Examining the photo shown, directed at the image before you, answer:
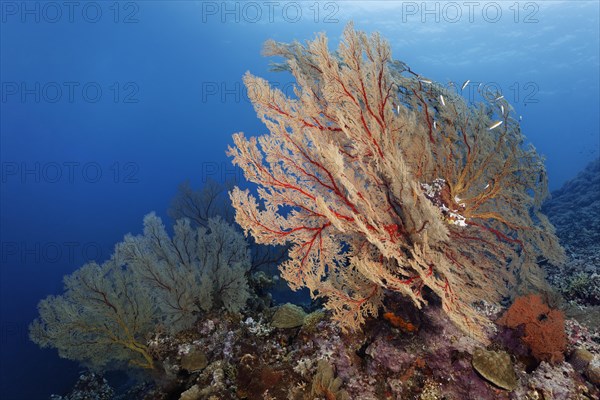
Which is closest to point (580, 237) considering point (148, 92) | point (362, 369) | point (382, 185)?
point (362, 369)

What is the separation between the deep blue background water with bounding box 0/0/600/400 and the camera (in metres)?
33.1

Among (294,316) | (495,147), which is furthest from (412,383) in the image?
(495,147)

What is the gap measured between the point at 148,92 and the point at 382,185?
94847 millimetres

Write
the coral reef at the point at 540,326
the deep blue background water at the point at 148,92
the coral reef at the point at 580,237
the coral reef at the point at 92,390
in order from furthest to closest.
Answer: the deep blue background water at the point at 148,92, the coral reef at the point at 92,390, the coral reef at the point at 580,237, the coral reef at the point at 540,326

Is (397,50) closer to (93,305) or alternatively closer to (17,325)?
(93,305)

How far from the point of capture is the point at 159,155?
8425 cm

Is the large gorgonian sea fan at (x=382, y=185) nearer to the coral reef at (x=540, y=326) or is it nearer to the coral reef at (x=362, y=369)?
the coral reef at (x=540, y=326)

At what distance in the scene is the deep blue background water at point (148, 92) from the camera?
3312 cm

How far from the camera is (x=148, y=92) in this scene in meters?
82.5

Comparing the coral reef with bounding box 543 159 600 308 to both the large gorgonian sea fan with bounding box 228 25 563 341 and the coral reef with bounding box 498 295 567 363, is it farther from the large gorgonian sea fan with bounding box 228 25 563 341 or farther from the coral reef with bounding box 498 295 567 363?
the large gorgonian sea fan with bounding box 228 25 563 341

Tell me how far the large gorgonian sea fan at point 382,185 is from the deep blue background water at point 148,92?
1025cm

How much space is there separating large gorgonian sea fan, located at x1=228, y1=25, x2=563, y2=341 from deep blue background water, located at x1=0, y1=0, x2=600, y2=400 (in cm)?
1025

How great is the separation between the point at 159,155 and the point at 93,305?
3466 inches

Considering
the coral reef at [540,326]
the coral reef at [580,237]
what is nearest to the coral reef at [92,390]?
the coral reef at [540,326]
